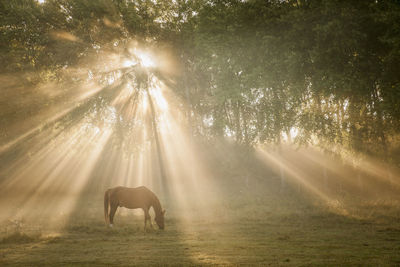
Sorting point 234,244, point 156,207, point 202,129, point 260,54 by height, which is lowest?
point 234,244

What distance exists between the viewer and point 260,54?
1520 cm

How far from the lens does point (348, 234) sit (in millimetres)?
10711

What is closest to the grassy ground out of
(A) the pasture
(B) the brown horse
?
(A) the pasture

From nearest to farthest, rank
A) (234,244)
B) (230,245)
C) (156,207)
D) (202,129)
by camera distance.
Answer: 1. (230,245)
2. (234,244)
3. (156,207)
4. (202,129)

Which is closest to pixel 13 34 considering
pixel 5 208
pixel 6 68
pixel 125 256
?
pixel 6 68

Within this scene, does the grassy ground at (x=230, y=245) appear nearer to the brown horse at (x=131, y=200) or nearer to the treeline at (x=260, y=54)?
the brown horse at (x=131, y=200)

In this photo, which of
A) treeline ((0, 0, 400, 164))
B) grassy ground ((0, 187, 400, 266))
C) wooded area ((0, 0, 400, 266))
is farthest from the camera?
treeline ((0, 0, 400, 164))

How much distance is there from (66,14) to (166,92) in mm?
Answer: 13123

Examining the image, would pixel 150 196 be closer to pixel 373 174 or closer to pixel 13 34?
pixel 13 34

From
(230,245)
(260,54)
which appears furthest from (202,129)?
(230,245)

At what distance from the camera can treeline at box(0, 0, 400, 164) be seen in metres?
13.8

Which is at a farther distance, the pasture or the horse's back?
the horse's back

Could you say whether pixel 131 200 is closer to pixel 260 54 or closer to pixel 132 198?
pixel 132 198

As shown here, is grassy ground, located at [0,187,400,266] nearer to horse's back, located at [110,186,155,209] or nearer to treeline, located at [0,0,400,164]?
horse's back, located at [110,186,155,209]
